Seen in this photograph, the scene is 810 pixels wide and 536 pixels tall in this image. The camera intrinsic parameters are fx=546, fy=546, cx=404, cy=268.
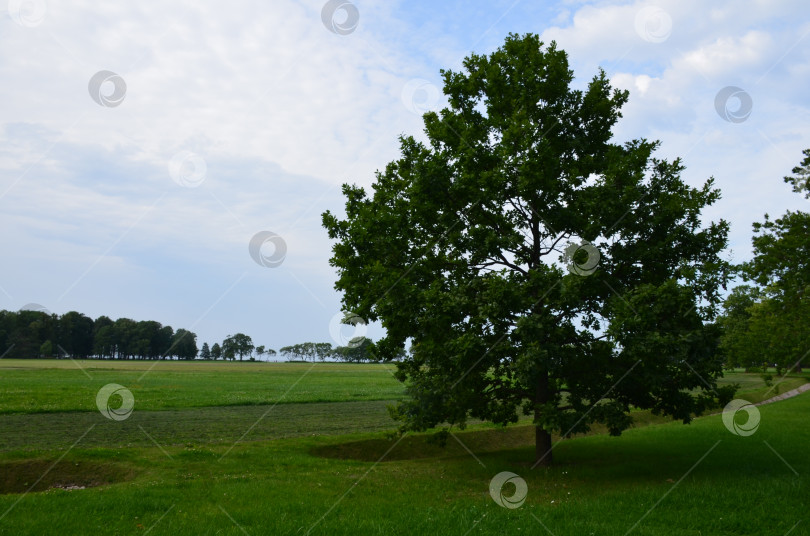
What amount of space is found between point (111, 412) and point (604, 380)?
3012cm

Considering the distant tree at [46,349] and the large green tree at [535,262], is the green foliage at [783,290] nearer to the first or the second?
the large green tree at [535,262]

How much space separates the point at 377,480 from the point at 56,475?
9.32m

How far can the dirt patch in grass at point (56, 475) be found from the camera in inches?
599

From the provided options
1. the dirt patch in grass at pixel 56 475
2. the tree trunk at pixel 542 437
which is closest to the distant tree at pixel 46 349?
the dirt patch in grass at pixel 56 475

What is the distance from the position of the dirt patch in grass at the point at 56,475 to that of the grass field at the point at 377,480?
2.2 inches

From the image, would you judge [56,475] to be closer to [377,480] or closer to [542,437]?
[377,480]

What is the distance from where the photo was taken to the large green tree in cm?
1420

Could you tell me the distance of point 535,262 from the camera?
58.2 ft

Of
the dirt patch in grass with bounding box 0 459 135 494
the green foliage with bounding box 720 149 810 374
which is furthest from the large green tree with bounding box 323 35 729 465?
the green foliage with bounding box 720 149 810 374

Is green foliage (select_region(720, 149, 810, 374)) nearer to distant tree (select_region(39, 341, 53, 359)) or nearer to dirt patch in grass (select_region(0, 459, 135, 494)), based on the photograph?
dirt patch in grass (select_region(0, 459, 135, 494))

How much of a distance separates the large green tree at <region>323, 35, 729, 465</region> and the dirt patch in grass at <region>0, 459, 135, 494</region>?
8512mm

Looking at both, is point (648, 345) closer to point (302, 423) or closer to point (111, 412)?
point (302, 423)

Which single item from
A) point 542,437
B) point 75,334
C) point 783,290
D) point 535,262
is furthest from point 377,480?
point 75,334

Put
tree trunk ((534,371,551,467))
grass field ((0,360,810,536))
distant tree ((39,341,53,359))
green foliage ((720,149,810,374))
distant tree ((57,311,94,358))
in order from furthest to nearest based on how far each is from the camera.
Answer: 1. distant tree ((57,311,94,358))
2. distant tree ((39,341,53,359))
3. green foliage ((720,149,810,374))
4. tree trunk ((534,371,551,467))
5. grass field ((0,360,810,536))
